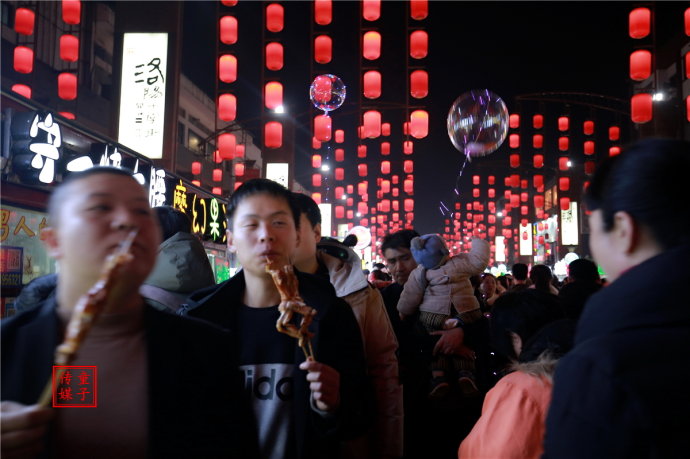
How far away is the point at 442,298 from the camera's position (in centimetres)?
521

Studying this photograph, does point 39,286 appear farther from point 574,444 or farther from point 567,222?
point 567,222

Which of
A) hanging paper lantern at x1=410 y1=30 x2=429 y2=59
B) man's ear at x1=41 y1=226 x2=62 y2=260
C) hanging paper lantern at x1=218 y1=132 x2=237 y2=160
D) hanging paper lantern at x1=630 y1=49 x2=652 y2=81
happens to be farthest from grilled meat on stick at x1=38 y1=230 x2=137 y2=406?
hanging paper lantern at x1=218 y1=132 x2=237 y2=160

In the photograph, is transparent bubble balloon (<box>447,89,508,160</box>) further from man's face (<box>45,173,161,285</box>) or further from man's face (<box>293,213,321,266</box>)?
man's face (<box>45,173,161,285</box>)

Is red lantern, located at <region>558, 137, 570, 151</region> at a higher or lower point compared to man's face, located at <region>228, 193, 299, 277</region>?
higher

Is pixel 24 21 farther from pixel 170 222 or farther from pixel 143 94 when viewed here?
pixel 170 222

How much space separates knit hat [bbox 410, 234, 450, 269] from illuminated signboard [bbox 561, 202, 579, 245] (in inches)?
1164

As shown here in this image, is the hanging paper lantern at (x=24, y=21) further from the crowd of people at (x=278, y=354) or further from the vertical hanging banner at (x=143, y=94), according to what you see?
the crowd of people at (x=278, y=354)

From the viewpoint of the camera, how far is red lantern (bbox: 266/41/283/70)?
13.0 meters

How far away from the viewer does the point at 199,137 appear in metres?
33.0

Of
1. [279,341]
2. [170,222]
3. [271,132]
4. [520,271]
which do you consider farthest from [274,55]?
[279,341]

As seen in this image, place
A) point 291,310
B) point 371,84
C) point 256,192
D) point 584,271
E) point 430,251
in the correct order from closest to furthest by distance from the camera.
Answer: point 291,310 → point 256,192 → point 584,271 → point 430,251 → point 371,84

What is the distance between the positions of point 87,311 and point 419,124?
52.5 ft

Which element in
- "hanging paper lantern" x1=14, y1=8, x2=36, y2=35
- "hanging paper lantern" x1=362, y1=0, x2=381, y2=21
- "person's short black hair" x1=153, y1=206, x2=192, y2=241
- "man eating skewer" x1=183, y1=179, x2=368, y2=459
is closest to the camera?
"man eating skewer" x1=183, y1=179, x2=368, y2=459

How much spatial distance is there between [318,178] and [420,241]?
25.4 m
